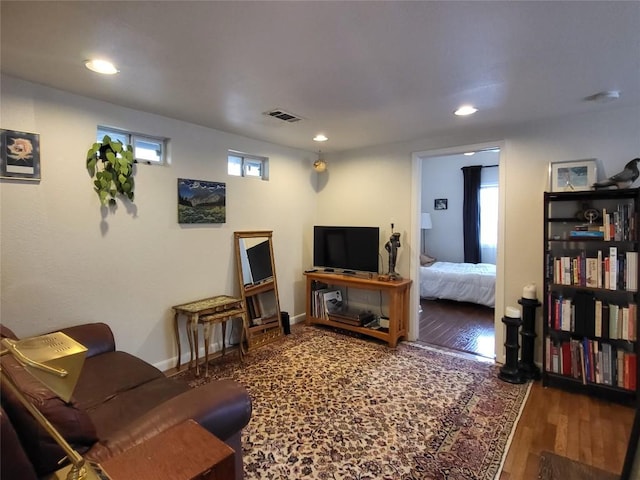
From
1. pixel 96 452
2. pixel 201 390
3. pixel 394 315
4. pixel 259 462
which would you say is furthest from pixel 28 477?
pixel 394 315

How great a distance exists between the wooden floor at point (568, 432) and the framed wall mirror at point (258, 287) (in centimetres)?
244

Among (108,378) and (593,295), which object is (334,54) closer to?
(108,378)

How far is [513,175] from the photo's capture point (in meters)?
3.23

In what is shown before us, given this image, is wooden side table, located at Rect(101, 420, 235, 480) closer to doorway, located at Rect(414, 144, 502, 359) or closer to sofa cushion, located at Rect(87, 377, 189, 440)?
sofa cushion, located at Rect(87, 377, 189, 440)

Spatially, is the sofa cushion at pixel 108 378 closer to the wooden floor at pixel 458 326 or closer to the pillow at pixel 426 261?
the wooden floor at pixel 458 326

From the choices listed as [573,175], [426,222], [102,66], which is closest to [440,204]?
[426,222]

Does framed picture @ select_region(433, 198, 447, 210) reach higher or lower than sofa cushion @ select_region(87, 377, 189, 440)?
higher

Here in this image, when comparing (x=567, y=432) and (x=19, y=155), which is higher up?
(x=19, y=155)

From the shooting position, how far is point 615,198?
105 inches

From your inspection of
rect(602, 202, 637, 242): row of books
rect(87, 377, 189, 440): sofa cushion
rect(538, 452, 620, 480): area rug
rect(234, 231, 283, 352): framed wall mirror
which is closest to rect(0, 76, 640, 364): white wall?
rect(234, 231, 283, 352): framed wall mirror

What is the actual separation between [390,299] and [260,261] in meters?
1.51

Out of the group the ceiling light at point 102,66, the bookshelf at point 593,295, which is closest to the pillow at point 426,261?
the bookshelf at point 593,295

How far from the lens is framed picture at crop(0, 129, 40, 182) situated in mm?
2246

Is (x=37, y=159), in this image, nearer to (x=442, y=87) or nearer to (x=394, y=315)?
(x=442, y=87)
